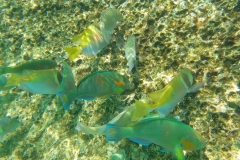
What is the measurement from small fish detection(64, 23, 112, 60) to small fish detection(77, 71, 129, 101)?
0.63 metres

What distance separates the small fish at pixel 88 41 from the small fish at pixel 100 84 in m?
0.63

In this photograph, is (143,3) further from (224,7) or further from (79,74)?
(79,74)

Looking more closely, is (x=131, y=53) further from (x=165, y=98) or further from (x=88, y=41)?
(x=165, y=98)

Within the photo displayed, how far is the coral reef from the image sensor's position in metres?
2.31

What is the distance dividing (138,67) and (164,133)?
1294 millimetres

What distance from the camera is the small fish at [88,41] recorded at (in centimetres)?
262

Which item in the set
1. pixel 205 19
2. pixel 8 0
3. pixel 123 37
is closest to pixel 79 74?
pixel 123 37

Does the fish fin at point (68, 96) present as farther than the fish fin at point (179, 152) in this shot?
Yes

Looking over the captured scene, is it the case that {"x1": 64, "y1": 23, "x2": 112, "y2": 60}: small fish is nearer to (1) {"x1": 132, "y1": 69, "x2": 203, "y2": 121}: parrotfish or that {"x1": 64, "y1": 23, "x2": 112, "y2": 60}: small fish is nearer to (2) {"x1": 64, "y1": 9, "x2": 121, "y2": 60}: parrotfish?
(2) {"x1": 64, "y1": 9, "x2": 121, "y2": 60}: parrotfish

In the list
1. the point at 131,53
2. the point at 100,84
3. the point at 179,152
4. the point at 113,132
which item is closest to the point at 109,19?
the point at 131,53

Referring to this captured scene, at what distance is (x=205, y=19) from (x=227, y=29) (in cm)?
34

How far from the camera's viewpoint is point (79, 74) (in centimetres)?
341

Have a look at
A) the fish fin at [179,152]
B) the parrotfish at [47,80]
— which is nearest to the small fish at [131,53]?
the parrotfish at [47,80]

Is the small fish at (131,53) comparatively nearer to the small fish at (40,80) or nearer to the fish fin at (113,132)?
the small fish at (40,80)
